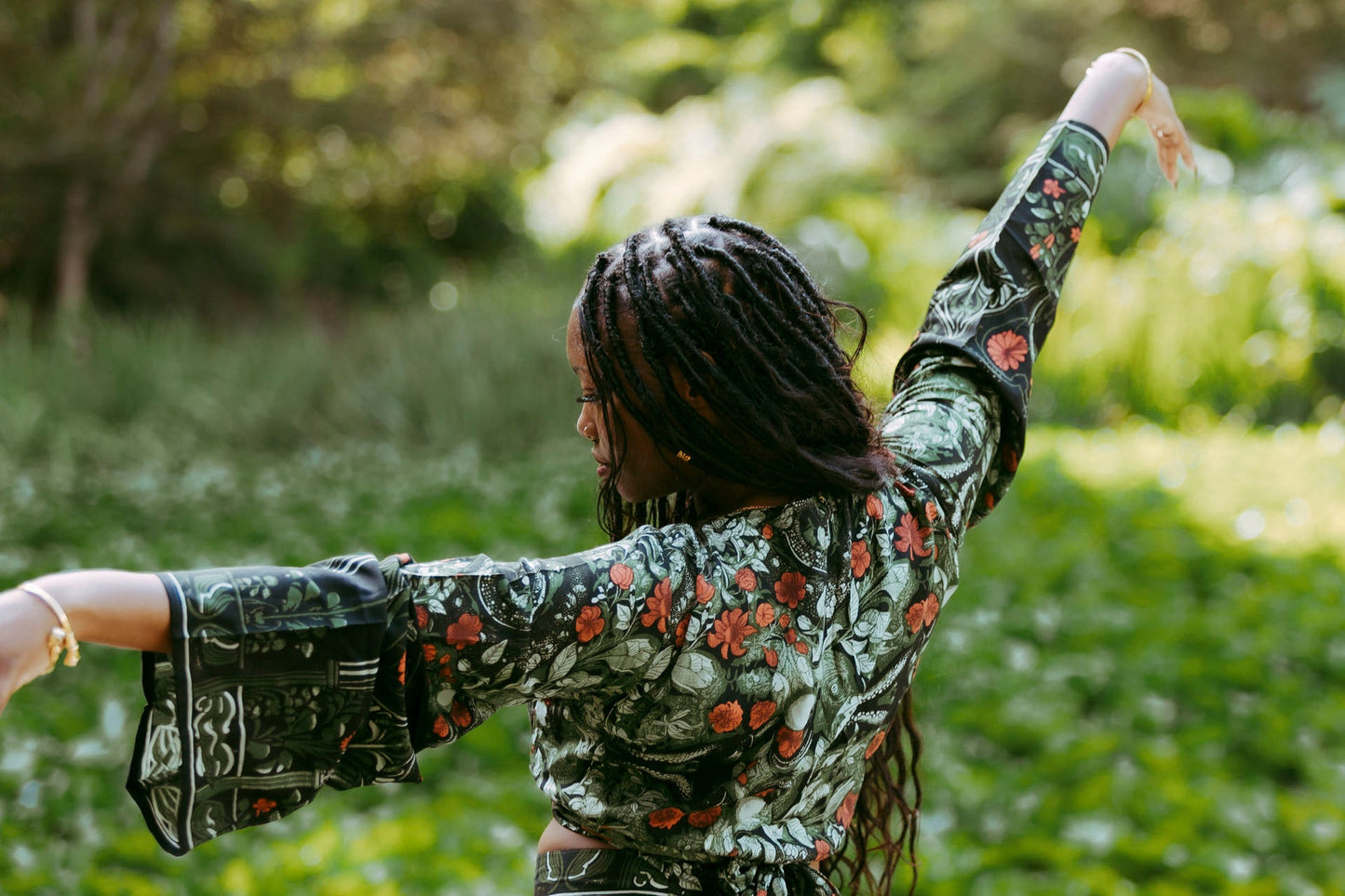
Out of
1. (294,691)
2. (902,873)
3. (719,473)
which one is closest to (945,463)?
(719,473)

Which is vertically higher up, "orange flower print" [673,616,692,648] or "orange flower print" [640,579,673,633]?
"orange flower print" [640,579,673,633]

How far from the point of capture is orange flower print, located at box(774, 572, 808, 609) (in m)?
1.23

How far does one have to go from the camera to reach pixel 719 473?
1.24 meters

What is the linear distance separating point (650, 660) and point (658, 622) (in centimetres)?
4

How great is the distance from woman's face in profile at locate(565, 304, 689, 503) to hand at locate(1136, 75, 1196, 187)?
3.69 ft

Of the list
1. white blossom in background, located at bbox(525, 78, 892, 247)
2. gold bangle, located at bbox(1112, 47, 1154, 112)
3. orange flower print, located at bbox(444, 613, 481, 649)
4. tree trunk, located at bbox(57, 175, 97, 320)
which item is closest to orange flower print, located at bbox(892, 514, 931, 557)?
orange flower print, located at bbox(444, 613, 481, 649)

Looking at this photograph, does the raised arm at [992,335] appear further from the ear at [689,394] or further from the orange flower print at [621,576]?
the orange flower print at [621,576]

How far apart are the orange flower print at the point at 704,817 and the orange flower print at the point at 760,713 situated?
0.37ft

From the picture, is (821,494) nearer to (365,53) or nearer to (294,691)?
(294,691)

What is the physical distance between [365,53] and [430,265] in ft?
9.37

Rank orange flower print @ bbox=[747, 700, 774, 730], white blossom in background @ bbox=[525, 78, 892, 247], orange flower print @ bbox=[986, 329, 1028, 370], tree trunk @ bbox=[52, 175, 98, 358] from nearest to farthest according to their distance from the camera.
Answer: orange flower print @ bbox=[747, 700, 774, 730], orange flower print @ bbox=[986, 329, 1028, 370], tree trunk @ bbox=[52, 175, 98, 358], white blossom in background @ bbox=[525, 78, 892, 247]

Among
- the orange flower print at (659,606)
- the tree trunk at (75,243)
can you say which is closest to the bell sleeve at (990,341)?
the orange flower print at (659,606)

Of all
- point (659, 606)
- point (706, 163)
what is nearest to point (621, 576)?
point (659, 606)

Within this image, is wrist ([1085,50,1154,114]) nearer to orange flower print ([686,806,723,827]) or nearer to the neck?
the neck
